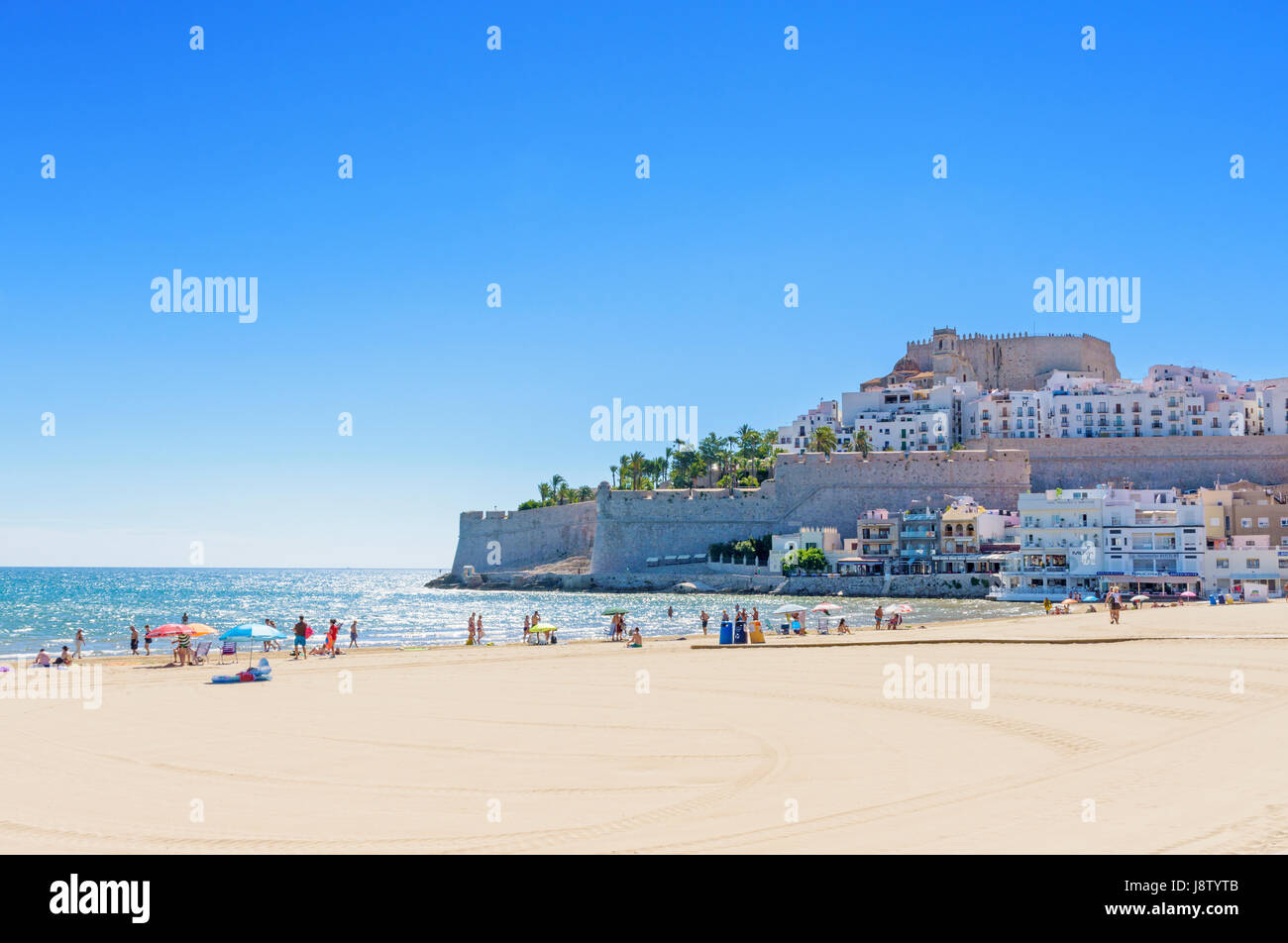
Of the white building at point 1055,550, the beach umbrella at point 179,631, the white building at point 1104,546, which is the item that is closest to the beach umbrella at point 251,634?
the beach umbrella at point 179,631

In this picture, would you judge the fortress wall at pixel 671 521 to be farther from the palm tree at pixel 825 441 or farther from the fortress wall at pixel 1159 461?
the fortress wall at pixel 1159 461

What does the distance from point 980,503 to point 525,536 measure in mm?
43931

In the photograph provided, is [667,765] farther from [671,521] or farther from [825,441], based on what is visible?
[825,441]

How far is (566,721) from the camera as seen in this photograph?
41.5 feet

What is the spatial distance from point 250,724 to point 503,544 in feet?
298

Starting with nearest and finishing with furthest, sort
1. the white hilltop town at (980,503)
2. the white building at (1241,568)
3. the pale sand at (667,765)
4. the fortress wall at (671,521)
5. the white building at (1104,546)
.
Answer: the pale sand at (667,765)
the white building at (1241,568)
the white building at (1104,546)
the white hilltop town at (980,503)
the fortress wall at (671,521)

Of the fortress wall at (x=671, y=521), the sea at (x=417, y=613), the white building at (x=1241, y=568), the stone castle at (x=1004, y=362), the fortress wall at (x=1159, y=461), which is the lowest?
the sea at (x=417, y=613)

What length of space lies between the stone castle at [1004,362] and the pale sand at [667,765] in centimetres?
8897

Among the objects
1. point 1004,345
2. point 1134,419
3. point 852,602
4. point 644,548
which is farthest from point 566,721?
point 1004,345

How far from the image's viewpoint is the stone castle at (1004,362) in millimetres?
102688

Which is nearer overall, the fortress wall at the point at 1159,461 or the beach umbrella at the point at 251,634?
the beach umbrella at the point at 251,634

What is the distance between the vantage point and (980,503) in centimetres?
7750

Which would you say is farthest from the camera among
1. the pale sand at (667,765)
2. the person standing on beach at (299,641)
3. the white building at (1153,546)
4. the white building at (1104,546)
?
Result: the white building at (1104,546)
